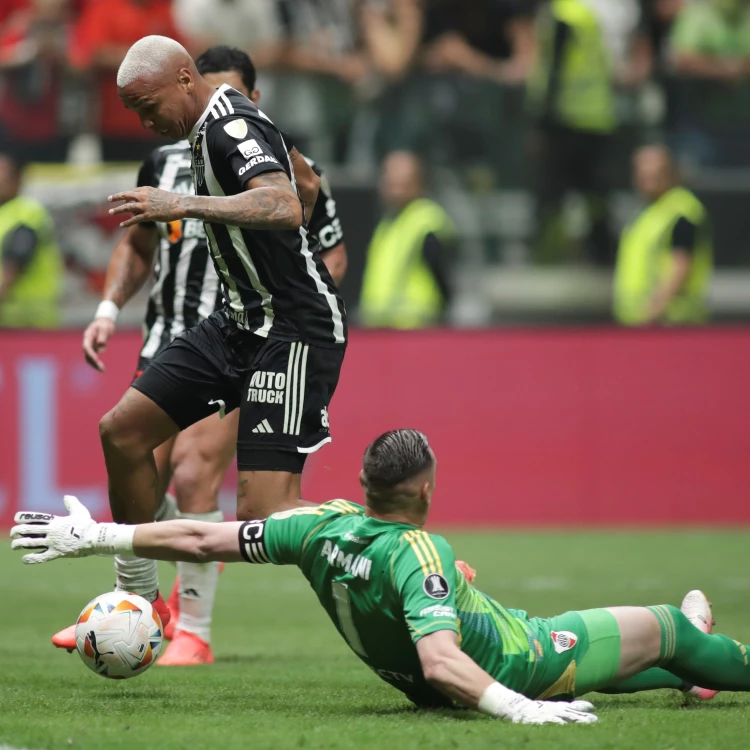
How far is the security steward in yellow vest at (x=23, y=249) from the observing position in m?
12.5

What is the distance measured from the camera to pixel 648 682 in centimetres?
529

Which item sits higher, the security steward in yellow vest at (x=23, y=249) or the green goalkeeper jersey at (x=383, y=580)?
the security steward in yellow vest at (x=23, y=249)

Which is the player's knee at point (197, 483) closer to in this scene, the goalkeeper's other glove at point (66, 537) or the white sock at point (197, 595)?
the white sock at point (197, 595)

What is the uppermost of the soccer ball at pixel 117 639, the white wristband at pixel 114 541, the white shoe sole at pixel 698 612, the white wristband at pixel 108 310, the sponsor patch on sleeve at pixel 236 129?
the sponsor patch on sleeve at pixel 236 129

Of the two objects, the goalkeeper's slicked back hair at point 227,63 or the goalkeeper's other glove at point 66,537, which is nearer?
the goalkeeper's other glove at point 66,537

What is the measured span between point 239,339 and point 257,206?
80 cm

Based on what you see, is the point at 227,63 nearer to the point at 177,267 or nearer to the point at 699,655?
the point at 177,267

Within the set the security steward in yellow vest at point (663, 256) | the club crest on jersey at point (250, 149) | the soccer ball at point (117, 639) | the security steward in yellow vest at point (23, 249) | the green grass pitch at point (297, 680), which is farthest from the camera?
the security steward in yellow vest at point (663, 256)

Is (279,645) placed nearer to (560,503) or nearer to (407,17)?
(560,503)

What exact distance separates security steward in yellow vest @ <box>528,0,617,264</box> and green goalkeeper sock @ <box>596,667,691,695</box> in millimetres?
8116

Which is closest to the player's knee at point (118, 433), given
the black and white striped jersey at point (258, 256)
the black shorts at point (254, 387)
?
the black shorts at point (254, 387)

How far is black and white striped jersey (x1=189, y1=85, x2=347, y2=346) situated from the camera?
18.4ft

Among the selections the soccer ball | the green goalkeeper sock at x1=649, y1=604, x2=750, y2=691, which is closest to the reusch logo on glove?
the soccer ball

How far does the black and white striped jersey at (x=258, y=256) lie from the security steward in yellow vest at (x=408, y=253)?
259 inches
